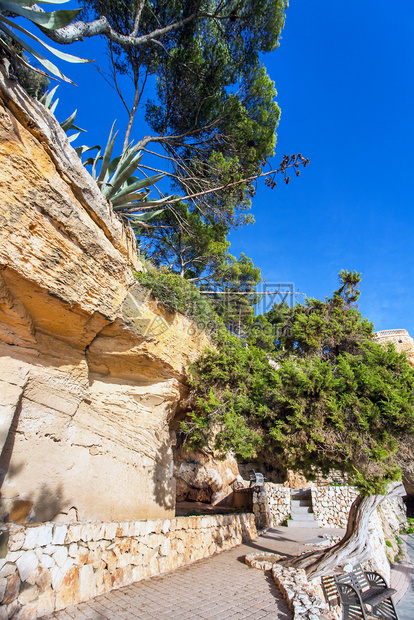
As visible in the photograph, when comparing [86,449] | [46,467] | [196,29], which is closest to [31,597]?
[46,467]

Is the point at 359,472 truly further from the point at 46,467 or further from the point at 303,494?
the point at 303,494

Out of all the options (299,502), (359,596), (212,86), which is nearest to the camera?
(359,596)

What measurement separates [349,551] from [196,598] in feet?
11.6

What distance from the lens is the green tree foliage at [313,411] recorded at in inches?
252

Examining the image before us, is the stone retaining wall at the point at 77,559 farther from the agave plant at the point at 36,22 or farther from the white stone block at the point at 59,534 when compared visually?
the agave plant at the point at 36,22

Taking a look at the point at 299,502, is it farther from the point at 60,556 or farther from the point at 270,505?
the point at 60,556

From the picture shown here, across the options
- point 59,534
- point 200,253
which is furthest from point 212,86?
point 59,534

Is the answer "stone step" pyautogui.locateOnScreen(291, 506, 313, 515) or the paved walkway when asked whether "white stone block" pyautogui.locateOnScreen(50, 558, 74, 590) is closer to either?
the paved walkway

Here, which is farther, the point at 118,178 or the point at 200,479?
the point at 200,479

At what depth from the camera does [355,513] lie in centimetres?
697

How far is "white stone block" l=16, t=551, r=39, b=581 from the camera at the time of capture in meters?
3.73

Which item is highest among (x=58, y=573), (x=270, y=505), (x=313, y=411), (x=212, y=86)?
(x=212, y=86)

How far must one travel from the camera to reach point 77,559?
4418mm

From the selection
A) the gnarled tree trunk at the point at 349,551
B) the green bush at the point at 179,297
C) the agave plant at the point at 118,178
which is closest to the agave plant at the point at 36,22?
the agave plant at the point at 118,178
